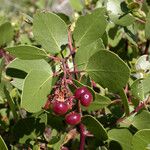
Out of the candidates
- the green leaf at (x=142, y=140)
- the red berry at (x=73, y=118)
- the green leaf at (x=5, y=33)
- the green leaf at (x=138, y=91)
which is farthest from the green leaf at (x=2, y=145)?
the green leaf at (x=5, y=33)

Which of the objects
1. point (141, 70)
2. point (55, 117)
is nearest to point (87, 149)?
point (55, 117)

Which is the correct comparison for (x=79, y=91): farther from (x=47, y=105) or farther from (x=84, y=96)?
(x=47, y=105)

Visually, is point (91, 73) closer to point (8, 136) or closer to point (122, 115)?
point (122, 115)

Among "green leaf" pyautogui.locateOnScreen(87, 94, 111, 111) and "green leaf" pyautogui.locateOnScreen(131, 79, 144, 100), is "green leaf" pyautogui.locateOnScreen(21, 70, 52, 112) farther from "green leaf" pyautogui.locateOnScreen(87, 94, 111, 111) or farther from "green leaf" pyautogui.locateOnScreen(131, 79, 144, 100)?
"green leaf" pyautogui.locateOnScreen(131, 79, 144, 100)

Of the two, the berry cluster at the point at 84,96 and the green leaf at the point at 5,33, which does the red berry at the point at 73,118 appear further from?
the green leaf at the point at 5,33

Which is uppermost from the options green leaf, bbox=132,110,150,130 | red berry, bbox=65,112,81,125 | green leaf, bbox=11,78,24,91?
green leaf, bbox=11,78,24,91

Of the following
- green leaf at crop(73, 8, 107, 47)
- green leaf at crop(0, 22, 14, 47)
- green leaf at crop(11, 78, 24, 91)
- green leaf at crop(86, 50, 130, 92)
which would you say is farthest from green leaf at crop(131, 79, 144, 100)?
green leaf at crop(0, 22, 14, 47)
